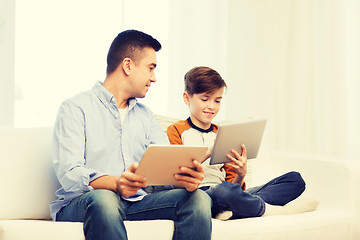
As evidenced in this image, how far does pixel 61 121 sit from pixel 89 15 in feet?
5.53

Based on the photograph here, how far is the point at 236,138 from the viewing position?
178 cm

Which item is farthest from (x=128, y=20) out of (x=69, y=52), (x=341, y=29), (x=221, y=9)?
(x=341, y=29)

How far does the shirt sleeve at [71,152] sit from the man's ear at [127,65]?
25cm

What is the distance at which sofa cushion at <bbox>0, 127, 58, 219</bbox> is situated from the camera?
1.62m

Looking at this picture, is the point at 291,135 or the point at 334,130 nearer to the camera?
the point at 334,130

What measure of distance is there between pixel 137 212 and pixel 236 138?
474 millimetres

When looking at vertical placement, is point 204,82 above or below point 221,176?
above

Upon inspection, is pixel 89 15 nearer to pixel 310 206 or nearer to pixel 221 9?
pixel 221 9

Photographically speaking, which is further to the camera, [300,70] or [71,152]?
[300,70]

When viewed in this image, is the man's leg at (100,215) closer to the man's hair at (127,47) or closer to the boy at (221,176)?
the boy at (221,176)

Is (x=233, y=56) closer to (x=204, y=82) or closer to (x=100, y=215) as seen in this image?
(x=204, y=82)

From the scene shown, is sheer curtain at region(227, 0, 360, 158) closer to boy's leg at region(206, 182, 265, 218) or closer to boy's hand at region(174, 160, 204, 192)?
boy's leg at region(206, 182, 265, 218)

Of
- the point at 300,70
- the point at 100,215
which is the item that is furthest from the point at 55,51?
the point at 100,215

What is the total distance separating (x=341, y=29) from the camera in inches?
129
